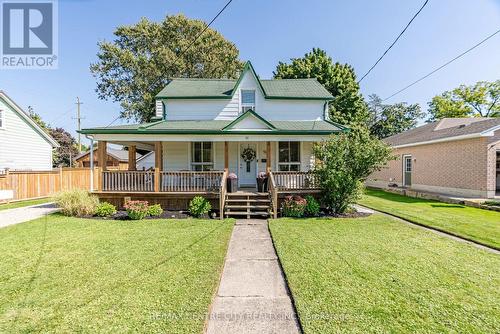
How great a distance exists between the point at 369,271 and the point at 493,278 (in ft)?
6.91

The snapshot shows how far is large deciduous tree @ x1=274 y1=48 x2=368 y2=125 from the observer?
78.1ft

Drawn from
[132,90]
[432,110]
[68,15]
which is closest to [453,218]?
[68,15]

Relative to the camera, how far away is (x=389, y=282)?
4062mm

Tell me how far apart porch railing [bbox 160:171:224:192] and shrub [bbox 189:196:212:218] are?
→ 2.02ft

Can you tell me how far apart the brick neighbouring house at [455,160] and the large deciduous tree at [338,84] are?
258 inches

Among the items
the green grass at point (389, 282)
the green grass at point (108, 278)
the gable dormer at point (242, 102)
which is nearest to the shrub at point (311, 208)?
the green grass at point (389, 282)

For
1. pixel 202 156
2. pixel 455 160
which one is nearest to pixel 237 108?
pixel 202 156

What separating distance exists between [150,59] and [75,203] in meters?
21.7

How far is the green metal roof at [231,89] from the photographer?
42.8 feet

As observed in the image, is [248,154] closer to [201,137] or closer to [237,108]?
[237,108]

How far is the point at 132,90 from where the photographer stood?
26.7 m

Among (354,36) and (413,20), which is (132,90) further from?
(413,20)

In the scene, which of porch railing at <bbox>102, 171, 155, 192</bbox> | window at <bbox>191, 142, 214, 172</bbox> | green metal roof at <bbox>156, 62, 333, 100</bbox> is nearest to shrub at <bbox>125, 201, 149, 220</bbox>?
porch railing at <bbox>102, 171, 155, 192</bbox>

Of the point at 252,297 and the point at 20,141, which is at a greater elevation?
the point at 20,141
